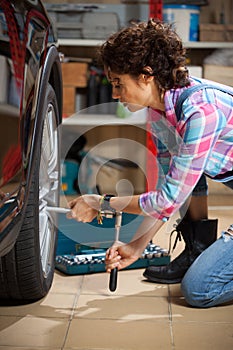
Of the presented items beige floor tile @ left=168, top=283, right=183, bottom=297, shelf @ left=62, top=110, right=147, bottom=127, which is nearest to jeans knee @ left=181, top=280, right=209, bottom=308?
beige floor tile @ left=168, top=283, right=183, bottom=297

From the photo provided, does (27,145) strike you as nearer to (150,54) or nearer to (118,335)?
(150,54)

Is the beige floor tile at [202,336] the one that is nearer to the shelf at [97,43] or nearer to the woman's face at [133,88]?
the woman's face at [133,88]

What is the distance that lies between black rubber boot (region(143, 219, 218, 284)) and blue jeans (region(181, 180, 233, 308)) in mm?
252

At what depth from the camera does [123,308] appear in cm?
208

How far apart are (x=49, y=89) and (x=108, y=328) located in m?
0.71

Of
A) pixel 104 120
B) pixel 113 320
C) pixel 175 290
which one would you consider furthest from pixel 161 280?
pixel 104 120

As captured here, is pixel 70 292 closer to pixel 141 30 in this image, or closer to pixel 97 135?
pixel 141 30

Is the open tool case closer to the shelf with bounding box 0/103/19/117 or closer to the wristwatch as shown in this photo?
the wristwatch

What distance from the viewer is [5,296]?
6.69 ft

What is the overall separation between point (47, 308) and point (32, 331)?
210 mm

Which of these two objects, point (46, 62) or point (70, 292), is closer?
point (46, 62)

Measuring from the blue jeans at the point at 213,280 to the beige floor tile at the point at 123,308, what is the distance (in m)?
0.10

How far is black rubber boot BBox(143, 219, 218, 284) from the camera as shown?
7.66ft

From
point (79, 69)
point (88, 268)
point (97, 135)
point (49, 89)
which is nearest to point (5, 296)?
point (88, 268)
